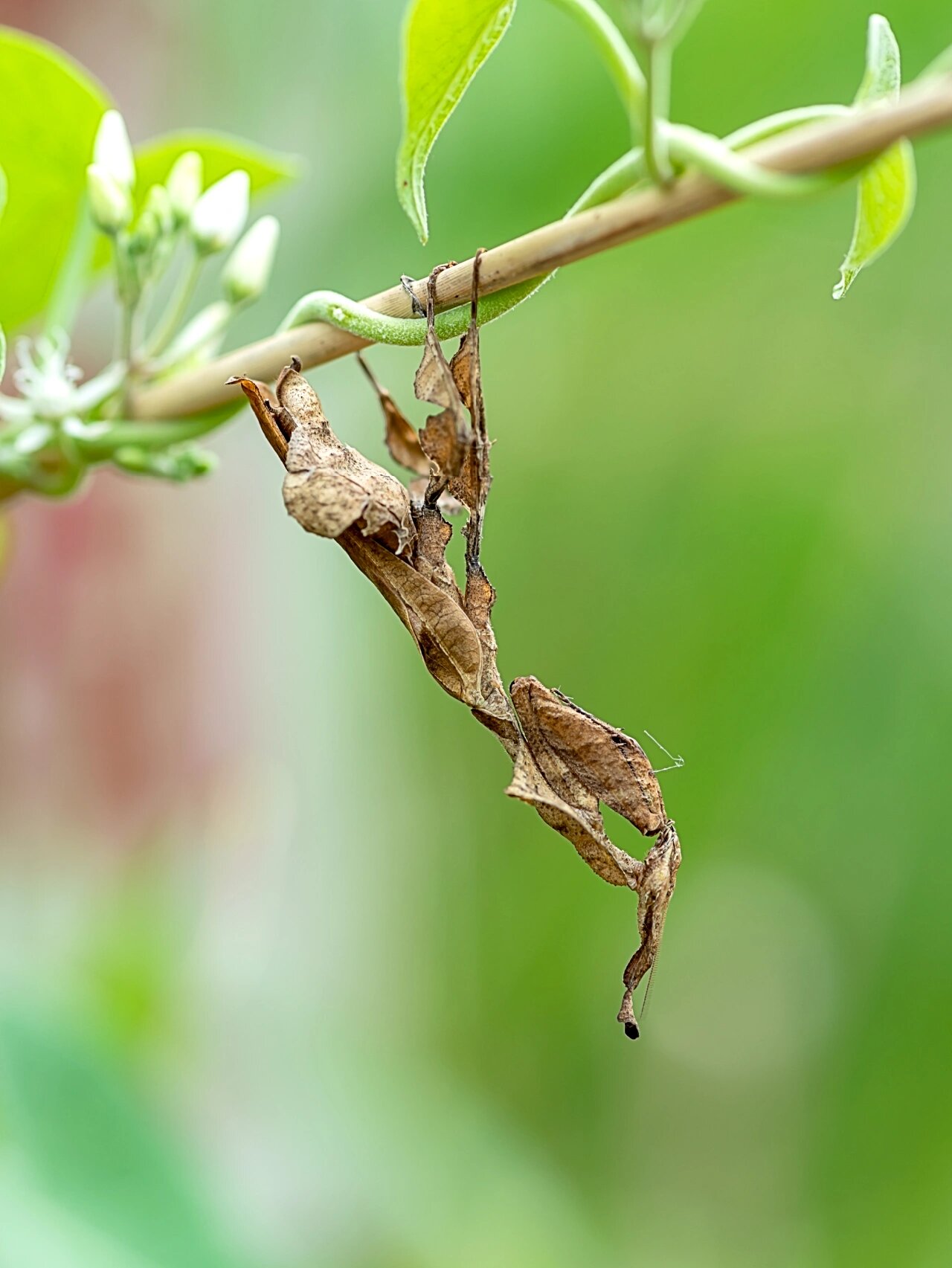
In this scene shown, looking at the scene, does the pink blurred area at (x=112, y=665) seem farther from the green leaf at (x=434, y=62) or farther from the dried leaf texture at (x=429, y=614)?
the green leaf at (x=434, y=62)

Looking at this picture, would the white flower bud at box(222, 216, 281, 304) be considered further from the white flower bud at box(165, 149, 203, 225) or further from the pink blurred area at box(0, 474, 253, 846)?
the pink blurred area at box(0, 474, 253, 846)

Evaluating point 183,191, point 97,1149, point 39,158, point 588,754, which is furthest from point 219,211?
point 97,1149

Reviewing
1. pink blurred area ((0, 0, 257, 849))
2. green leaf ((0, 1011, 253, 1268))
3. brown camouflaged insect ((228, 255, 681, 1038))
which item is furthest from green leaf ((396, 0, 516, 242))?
pink blurred area ((0, 0, 257, 849))

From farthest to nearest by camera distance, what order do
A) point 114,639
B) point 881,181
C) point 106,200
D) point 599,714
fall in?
point 114,639 < point 599,714 < point 106,200 < point 881,181

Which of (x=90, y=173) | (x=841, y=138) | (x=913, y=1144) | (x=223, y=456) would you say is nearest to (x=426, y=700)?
(x=223, y=456)

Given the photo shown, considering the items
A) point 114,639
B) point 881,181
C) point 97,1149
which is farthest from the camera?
point 114,639

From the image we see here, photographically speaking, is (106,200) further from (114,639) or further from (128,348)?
(114,639)

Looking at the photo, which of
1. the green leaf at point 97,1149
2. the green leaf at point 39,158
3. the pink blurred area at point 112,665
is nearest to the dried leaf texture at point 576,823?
the green leaf at point 39,158

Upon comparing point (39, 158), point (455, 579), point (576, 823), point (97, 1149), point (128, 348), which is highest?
point (39, 158)
